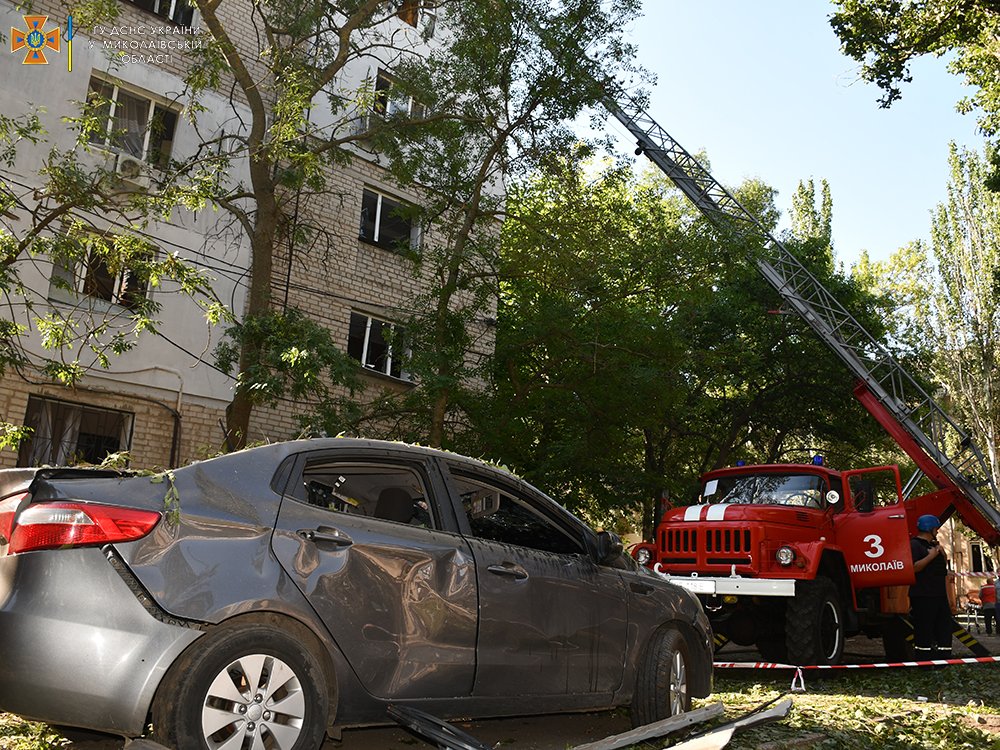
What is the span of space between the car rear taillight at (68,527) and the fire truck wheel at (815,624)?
7847mm

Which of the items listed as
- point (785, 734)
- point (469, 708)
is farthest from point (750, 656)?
point (469, 708)

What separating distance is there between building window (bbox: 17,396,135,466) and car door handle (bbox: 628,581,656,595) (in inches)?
387

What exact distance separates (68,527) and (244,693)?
38.9 inches

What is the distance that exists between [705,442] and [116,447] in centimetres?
1645

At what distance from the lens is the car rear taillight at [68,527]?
12.2ft

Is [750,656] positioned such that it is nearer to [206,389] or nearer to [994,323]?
[206,389]

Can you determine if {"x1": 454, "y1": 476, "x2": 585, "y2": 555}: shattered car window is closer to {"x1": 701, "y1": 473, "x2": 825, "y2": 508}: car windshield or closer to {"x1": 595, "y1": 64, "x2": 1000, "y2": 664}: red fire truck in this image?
{"x1": 595, "y1": 64, "x2": 1000, "y2": 664}: red fire truck

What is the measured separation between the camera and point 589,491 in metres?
17.0

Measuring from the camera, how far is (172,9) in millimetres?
15742

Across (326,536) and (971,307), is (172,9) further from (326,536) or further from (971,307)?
(971,307)

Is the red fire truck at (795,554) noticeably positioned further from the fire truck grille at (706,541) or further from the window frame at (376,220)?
the window frame at (376,220)

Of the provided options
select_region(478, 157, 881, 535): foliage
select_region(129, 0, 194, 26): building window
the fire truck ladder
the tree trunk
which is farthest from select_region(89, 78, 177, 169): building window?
the fire truck ladder

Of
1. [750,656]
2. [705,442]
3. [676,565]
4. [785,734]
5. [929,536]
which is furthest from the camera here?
[705,442]

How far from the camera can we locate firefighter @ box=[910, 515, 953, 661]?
35.8 feet
